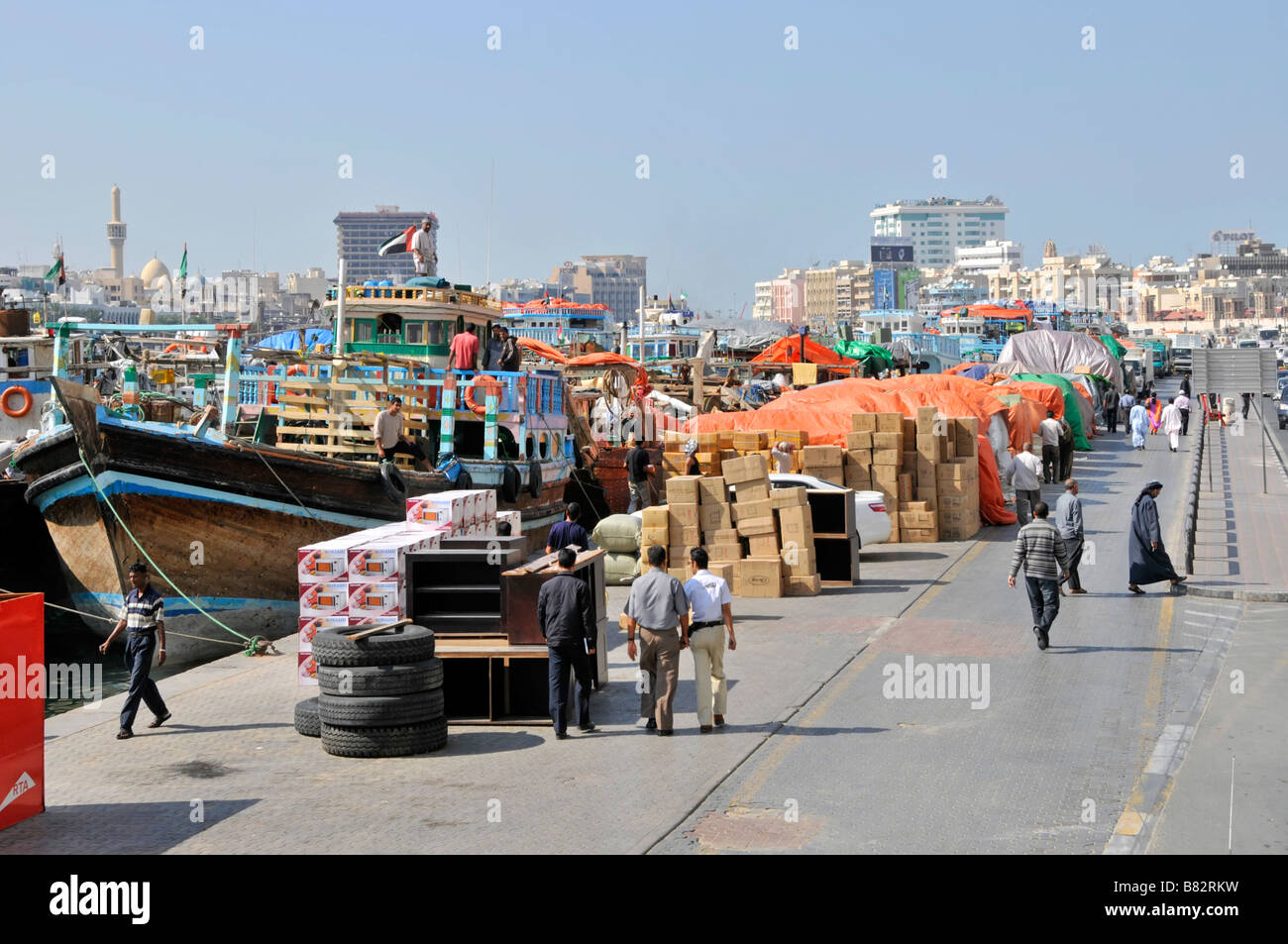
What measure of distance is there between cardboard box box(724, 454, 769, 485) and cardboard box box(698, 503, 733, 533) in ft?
1.39

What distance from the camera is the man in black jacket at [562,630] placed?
36.4ft

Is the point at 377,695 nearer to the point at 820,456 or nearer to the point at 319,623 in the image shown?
the point at 319,623

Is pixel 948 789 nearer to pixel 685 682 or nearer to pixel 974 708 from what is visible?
pixel 974 708

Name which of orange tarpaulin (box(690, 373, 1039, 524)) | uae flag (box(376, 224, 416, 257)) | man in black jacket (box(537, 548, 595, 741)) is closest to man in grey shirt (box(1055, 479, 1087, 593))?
orange tarpaulin (box(690, 373, 1039, 524))

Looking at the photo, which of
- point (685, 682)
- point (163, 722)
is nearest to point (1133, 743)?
point (685, 682)

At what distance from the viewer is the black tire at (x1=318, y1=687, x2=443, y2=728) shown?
420 inches

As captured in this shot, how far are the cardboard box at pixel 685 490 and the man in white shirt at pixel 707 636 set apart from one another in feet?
20.2

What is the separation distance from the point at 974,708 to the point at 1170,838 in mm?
3486

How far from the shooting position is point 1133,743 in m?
10.7

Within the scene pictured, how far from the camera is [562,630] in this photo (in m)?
11.1

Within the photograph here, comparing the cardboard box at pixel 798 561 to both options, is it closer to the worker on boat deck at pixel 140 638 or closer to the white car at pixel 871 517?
the white car at pixel 871 517

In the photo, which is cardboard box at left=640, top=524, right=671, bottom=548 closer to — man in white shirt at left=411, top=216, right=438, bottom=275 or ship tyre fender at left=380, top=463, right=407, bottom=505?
ship tyre fender at left=380, top=463, right=407, bottom=505

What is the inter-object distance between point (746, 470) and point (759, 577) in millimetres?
1371

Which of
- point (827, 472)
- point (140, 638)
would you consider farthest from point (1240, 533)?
point (140, 638)
